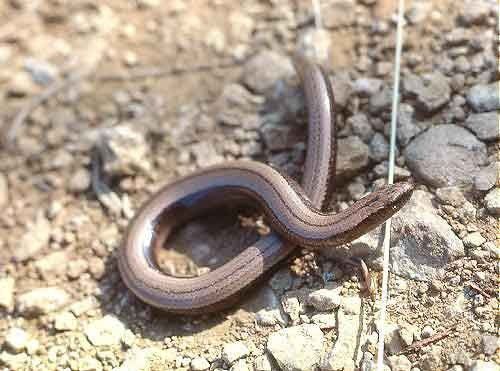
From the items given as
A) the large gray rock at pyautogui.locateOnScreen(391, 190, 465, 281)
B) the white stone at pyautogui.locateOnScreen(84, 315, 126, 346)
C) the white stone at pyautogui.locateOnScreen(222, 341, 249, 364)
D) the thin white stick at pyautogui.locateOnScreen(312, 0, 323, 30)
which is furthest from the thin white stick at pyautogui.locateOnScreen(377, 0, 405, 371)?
the white stone at pyautogui.locateOnScreen(84, 315, 126, 346)

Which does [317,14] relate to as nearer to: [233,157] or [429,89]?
[429,89]

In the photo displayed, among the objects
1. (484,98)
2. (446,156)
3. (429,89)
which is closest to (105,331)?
(446,156)

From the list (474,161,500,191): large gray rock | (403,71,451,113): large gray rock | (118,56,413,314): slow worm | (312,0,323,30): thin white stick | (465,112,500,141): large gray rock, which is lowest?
(118,56,413,314): slow worm

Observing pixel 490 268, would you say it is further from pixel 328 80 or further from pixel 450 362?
pixel 328 80

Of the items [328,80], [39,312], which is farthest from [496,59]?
[39,312]

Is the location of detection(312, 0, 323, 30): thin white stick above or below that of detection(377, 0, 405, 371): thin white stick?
above

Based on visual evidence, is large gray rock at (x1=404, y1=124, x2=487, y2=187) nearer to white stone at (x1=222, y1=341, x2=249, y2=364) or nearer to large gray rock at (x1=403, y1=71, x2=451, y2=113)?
large gray rock at (x1=403, y1=71, x2=451, y2=113)
